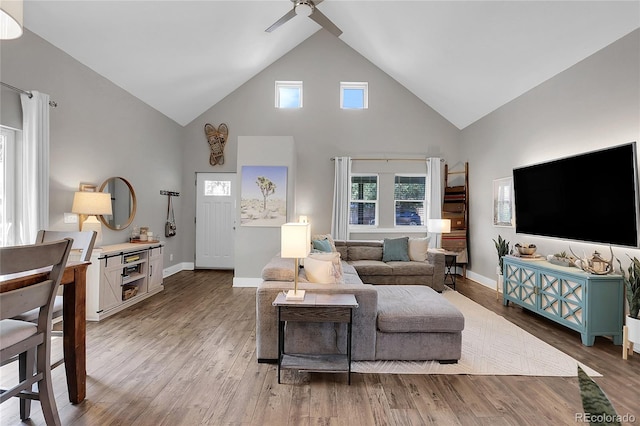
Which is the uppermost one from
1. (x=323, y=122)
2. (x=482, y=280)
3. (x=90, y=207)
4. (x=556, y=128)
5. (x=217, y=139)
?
(x=323, y=122)

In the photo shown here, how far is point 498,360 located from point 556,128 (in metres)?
2.98

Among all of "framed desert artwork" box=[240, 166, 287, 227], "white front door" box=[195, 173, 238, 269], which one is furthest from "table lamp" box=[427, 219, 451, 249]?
"white front door" box=[195, 173, 238, 269]

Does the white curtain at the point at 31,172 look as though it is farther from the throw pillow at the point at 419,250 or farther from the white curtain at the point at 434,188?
the white curtain at the point at 434,188

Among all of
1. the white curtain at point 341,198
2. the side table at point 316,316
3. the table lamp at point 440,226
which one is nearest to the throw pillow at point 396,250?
the table lamp at point 440,226

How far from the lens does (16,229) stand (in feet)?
10.6

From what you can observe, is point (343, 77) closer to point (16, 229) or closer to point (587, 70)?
point (587, 70)

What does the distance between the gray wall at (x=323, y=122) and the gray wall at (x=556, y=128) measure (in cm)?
115

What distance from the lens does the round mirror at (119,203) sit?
4547 millimetres

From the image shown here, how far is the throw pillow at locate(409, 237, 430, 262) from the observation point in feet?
17.7

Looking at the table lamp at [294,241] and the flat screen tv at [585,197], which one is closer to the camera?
the table lamp at [294,241]

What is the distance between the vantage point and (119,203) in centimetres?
479

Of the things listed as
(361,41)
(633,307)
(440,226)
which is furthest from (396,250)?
(361,41)

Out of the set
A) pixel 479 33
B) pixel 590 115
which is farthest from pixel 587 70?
pixel 479 33

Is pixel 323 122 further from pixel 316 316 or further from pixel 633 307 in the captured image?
pixel 633 307
